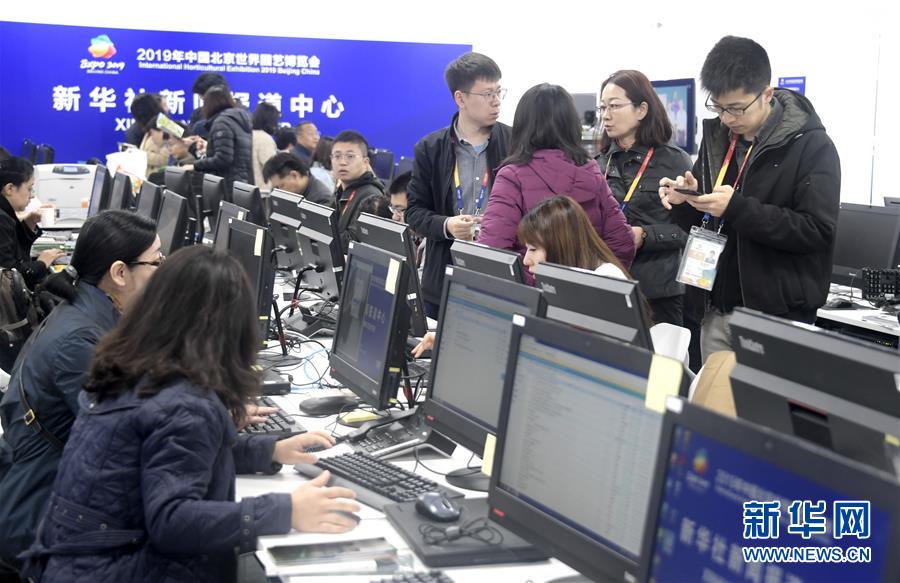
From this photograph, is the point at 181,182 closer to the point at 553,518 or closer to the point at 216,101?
the point at 216,101

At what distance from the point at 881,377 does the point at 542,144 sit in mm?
2170

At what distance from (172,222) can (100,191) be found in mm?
2107

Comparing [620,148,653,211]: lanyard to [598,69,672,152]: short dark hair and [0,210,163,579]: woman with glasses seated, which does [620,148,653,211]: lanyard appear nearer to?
[598,69,672,152]: short dark hair

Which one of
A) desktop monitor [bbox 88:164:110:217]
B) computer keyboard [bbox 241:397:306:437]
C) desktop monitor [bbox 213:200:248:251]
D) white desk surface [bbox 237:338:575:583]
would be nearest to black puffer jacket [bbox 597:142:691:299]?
white desk surface [bbox 237:338:575:583]

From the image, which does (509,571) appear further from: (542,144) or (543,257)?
(542,144)

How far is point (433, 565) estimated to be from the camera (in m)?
1.79

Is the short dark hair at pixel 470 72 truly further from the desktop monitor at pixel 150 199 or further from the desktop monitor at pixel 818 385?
the desktop monitor at pixel 818 385

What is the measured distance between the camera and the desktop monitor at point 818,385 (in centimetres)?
142

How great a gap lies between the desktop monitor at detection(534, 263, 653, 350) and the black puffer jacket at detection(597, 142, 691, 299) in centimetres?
164

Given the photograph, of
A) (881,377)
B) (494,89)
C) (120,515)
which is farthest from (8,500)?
(494,89)

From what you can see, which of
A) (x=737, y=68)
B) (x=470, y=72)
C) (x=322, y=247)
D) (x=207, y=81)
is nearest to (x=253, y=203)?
(x=322, y=247)

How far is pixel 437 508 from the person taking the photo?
1.96m

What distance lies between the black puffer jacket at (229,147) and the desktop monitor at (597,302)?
5.09 meters

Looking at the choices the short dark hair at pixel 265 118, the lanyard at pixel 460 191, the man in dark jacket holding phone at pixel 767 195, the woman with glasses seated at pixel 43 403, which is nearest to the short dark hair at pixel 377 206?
the lanyard at pixel 460 191
